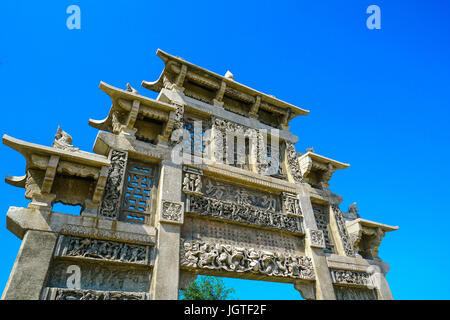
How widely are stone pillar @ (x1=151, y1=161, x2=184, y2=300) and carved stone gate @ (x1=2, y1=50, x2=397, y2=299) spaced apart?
2 centimetres

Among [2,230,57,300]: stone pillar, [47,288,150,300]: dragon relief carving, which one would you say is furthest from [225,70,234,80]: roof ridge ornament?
[47,288,150,300]: dragon relief carving

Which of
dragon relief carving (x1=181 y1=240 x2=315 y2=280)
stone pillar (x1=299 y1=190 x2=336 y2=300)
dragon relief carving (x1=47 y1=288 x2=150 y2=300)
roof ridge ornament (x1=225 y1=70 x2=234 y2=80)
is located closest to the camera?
dragon relief carving (x1=47 y1=288 x2=150 y2=300)

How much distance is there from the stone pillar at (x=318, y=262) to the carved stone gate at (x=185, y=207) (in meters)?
0.03

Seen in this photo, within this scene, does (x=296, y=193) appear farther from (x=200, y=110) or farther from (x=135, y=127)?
(x=135, y=127)

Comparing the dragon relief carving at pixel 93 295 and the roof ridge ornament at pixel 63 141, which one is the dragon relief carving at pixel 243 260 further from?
the roof ridge ornament at pixel 63 141

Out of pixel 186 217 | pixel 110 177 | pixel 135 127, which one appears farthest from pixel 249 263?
pixel 135 127

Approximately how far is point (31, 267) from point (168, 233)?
7.40ft

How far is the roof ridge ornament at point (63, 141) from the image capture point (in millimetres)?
5668

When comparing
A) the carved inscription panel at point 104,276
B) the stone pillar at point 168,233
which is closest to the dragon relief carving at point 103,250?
the carved inscription panel at point 104,276

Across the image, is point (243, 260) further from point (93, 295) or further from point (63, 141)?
point (63, 141)

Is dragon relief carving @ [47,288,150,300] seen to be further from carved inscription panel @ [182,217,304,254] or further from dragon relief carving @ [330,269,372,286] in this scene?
dragon relief carving @ [330,269,372,286]

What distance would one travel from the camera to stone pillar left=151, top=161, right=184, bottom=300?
5215 mm

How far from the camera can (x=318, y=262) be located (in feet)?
23.9
